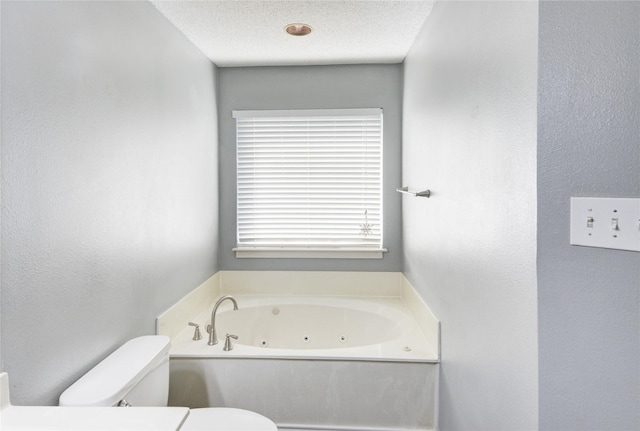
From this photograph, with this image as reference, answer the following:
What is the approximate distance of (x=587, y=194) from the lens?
0.90 m

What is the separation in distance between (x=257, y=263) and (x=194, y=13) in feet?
5.83

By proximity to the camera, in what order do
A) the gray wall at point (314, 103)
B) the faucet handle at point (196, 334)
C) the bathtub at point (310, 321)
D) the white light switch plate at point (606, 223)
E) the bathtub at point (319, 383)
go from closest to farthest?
1. the white light switch plate at point (606, 223)
2. the bathtub at point (319, 383)
3. the faucet handle at point (196, 334)
4. the bathtub at point (310, 321)
5. the gray wall at point (314, 103)

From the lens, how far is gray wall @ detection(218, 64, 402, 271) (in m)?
2.88

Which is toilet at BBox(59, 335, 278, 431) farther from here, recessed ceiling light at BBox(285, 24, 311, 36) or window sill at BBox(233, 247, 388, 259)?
recessed ceiling light at BBox(285, 24, 311, 36)

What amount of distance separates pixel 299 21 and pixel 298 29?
98mm

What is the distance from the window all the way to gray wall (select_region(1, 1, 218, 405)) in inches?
30.7

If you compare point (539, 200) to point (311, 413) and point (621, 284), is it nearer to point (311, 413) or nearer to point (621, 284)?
point (621, 284)

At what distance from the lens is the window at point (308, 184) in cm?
293

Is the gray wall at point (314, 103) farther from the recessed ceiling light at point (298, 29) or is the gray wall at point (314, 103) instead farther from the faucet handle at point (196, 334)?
the faucet handle at point (196, 334)

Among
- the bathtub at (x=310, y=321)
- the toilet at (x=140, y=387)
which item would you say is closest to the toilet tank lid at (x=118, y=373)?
the toilet at (x=140, y=387)

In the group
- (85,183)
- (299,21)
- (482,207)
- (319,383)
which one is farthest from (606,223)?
(299,21)

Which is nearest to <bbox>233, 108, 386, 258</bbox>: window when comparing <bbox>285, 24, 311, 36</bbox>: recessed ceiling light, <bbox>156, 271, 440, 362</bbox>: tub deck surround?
<bbox>156, 271, 440, 362</bbox>: tub deck surround

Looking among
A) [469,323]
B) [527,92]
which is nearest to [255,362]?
[469,323]

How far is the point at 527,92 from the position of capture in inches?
38.2
